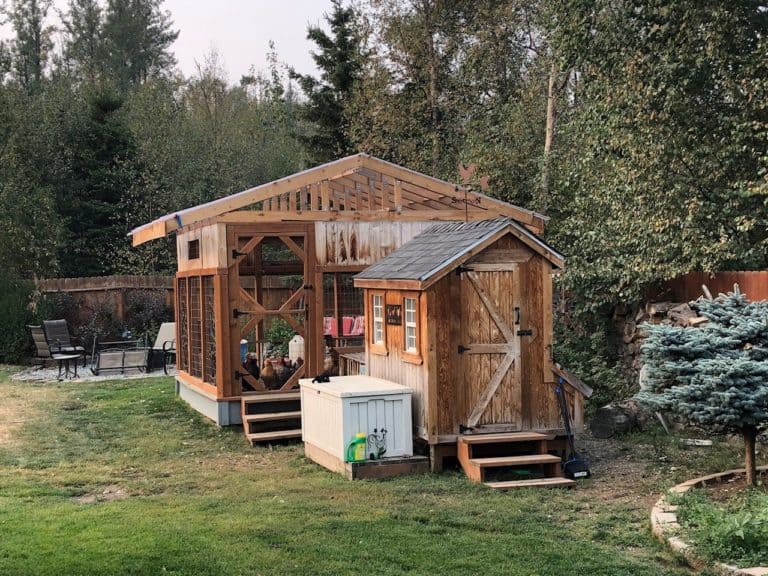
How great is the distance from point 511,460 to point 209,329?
5.70 meters

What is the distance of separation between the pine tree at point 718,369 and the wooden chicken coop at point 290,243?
5.05 m

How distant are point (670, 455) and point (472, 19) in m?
16.1

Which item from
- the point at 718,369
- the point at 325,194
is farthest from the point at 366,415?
the point at 325,194

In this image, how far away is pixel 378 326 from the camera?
1043 cm

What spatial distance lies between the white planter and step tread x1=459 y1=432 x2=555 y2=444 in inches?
24.5

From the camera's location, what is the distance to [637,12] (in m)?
12.1

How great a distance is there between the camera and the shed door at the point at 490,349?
30.2ft

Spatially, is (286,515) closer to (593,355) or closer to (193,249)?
(193,249)

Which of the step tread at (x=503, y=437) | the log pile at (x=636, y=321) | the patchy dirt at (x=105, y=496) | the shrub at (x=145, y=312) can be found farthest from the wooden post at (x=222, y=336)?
the shrub at (x=145, y=312)

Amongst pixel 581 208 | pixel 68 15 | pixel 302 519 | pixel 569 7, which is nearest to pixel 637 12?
pixel 569 7

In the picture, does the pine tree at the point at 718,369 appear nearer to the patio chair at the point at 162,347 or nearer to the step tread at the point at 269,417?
the step tread at the point at 269,417

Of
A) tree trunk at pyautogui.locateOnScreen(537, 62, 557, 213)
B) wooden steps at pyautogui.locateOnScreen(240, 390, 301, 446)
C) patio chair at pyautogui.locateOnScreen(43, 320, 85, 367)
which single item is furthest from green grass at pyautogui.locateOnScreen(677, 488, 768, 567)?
patio chair at pyautogui.locateOnScreen(43, 320, 85, 367)

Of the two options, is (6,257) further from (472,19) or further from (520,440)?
(520,440)

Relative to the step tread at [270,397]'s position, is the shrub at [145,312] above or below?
above
